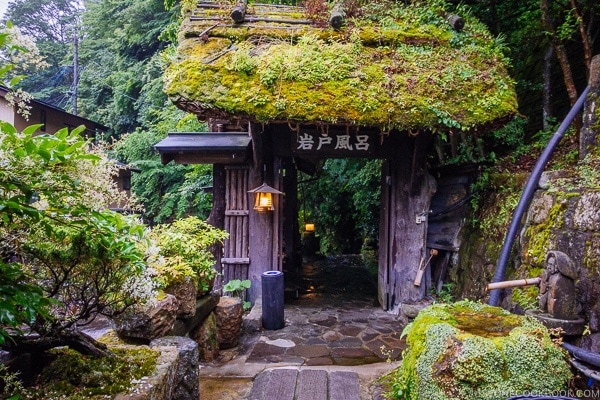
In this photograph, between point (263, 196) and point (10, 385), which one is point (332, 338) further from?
point (10, 385)

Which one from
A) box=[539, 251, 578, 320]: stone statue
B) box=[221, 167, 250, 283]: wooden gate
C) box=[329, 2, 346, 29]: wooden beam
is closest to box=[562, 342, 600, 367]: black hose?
box=[539, 251, 578, 320]: stone statue

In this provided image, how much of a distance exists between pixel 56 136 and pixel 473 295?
20.5 feet

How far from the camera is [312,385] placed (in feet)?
12.7

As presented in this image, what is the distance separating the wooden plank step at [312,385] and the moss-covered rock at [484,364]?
105cm

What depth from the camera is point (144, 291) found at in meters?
2.27

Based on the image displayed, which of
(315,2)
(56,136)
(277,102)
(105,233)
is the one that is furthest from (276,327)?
(315,2)

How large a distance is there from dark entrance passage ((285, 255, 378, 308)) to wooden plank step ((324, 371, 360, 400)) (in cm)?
347

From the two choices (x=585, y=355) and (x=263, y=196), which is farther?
(x=263, y=196)

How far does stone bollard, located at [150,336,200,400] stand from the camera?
3.23m

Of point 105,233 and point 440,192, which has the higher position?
point 440,192

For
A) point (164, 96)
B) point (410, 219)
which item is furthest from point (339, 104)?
point (164, 96)

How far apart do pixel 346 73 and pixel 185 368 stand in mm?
4756

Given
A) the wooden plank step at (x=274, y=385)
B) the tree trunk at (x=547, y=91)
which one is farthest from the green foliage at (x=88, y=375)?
the tree trunk at (x=547, y=91)

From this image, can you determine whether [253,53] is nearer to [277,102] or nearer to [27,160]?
[277,102]
